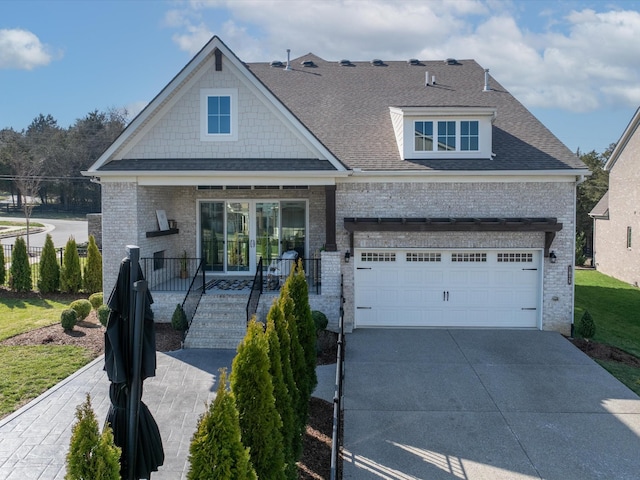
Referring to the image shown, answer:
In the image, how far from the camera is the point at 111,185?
13.9 m

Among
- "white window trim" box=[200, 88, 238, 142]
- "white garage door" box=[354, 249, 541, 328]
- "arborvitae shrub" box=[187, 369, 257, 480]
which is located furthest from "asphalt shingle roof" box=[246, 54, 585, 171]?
"arborvitae shrub" box=[187, 369, 257, 480]

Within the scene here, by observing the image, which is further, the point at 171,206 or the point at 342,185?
the point at 171,206

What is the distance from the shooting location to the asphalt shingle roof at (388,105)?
14484 millimetres

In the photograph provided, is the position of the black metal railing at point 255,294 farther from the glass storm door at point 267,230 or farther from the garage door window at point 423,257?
the garage door window at point 423,257

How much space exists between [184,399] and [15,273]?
40.3ft

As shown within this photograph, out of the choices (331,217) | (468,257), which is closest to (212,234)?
(331,217)

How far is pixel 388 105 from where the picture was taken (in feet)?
57.2

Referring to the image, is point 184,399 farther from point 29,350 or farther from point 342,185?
point 342,185

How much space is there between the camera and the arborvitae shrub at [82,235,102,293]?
17484 millimetres

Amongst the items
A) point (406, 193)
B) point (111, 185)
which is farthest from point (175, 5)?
point (406, 193)

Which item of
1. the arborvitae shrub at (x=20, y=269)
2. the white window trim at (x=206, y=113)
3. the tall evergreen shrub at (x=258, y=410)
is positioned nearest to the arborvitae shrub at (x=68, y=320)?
the white window trim at (x=206, y=113)

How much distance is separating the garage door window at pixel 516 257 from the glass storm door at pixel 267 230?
6.95 m

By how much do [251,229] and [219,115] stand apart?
394 centimetres

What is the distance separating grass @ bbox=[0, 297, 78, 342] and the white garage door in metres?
9.06
